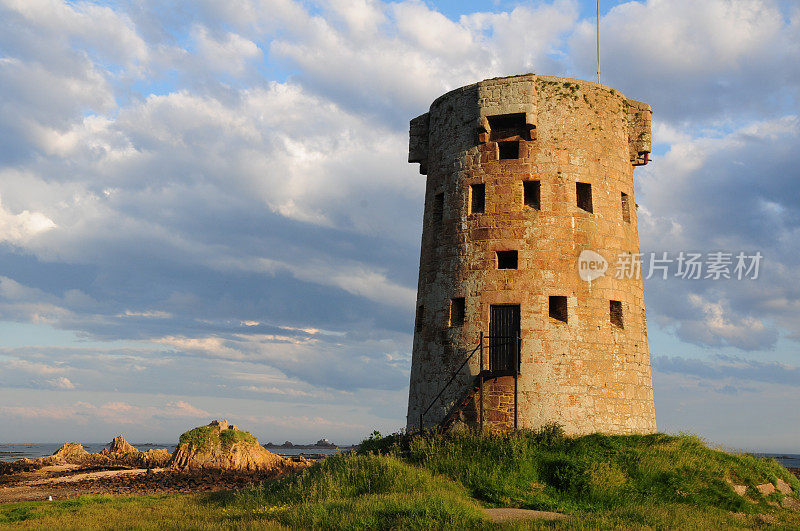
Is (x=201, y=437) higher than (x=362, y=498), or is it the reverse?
(x=201, y=437)

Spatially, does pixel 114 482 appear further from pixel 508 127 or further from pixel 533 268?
pixel 508 127

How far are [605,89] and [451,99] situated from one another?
5176mm

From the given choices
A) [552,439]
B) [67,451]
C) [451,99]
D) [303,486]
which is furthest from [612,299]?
[67,451]

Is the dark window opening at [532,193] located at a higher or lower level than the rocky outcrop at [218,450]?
higher

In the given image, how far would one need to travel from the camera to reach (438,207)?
22797 mm

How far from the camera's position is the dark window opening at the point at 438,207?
22703mm

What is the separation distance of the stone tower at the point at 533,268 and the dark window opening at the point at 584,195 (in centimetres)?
4

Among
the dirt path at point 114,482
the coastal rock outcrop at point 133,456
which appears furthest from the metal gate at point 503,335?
the coastal rock outcrop at point 133,456

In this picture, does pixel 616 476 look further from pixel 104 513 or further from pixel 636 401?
pixel 104 513

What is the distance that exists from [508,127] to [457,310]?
20.4 feet

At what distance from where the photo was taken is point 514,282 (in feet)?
66.2

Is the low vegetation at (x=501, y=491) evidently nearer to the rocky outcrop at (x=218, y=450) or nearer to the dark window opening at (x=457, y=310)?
the dark window opening at (x=457, y=310)

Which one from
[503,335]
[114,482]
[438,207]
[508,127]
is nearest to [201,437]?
[114,482]

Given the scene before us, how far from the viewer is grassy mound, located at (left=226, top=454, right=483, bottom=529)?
12810mm
